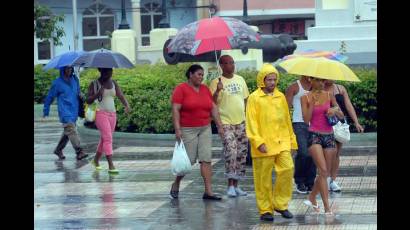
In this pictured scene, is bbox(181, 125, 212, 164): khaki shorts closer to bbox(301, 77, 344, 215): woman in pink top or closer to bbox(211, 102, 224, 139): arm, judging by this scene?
bbox(211, 102, 224, 139): arm

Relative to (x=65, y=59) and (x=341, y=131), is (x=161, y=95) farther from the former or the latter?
(x=341, y=131)

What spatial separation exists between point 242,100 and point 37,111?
59.6 ft

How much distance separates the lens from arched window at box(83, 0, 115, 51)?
169ft

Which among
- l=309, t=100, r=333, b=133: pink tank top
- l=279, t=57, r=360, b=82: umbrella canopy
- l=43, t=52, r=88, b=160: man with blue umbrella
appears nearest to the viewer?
l=279, t=57, r=360, b=82: umbrella canopy

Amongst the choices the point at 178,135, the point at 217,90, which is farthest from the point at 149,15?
the point at 178,135

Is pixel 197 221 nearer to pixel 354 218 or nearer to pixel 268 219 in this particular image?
pixel 268 219

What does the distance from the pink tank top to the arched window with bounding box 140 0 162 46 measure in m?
40.4

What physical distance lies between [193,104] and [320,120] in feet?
5.44

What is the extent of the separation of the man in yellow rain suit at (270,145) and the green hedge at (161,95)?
770 centimetres

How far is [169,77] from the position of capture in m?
20.5

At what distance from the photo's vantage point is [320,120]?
1105 centimetres

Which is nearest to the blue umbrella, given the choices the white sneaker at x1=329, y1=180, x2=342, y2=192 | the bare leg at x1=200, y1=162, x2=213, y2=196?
the bare leg at x1=200, y1=162, x2=213, y2=196
